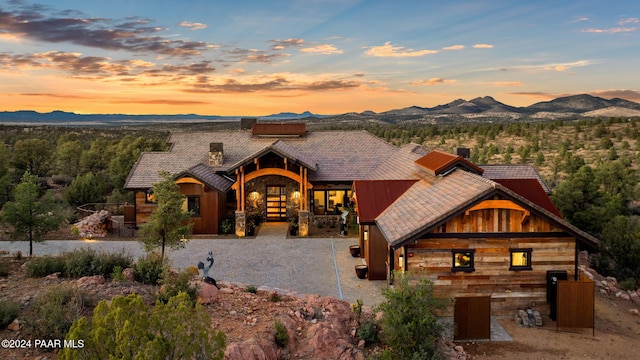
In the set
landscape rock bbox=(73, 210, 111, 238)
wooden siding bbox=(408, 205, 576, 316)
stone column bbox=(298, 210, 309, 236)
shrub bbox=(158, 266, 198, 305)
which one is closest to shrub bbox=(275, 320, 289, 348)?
shrub bbox=(158, 266, 198, 305)

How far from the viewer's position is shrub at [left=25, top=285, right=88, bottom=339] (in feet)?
31.7

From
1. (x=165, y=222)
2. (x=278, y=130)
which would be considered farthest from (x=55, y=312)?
(x=278, y=130)

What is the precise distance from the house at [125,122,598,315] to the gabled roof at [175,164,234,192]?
0.24 feet

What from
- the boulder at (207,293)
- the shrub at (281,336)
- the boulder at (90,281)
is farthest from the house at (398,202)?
the boulder at (90,281)

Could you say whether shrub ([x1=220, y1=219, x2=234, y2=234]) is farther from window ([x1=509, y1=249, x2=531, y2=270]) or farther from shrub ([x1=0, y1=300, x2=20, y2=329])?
window ([x1=509, y1=249, x2=531, y2=270])

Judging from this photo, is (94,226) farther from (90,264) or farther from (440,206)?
(440,206)

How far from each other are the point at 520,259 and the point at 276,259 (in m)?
10.2

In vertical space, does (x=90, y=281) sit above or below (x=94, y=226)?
above

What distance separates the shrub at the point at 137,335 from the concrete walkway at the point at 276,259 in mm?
8505

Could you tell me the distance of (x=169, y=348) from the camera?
661cm

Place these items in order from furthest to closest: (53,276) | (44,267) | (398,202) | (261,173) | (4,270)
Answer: (261,173) → (398,202) → (4,270) → (44,267) → (53,276)

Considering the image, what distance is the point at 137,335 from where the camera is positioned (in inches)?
253

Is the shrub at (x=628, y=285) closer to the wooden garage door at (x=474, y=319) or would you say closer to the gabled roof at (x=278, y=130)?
the wooden garage door at (x=474, y=319)

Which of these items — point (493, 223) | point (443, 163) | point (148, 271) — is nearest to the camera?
point (493, 223)
